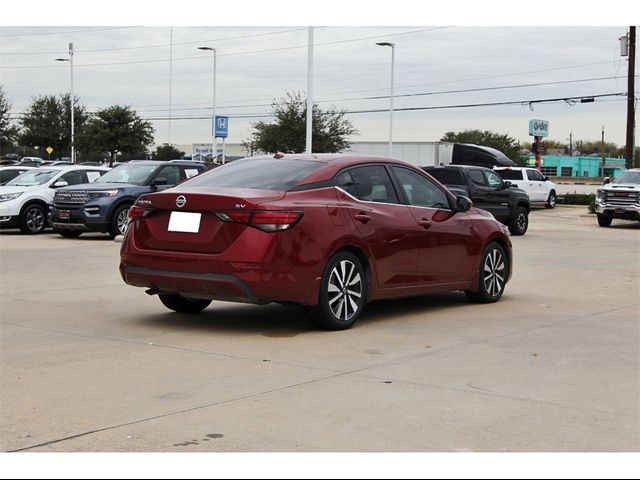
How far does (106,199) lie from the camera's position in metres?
20.1

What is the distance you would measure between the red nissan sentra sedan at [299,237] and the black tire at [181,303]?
0.04 feet

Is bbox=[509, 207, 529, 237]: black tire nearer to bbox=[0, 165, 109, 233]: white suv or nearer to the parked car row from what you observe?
the parked car row

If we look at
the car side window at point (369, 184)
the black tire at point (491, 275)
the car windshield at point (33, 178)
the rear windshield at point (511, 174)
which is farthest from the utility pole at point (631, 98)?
the car side window at point (369, 184)

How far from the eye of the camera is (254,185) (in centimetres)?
870

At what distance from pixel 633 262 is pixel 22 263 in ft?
33.3

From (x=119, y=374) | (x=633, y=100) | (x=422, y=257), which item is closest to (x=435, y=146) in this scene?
(x=633, y=100)

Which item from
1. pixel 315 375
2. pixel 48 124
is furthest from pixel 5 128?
pixel 315 375

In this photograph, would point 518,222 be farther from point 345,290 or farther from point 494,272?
point 345,290

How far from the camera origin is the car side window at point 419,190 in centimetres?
976

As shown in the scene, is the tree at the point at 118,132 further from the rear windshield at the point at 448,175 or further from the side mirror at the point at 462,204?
the side mirror at the point at 462,204

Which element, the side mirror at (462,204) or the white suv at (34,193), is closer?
the side mirror at (462,204)

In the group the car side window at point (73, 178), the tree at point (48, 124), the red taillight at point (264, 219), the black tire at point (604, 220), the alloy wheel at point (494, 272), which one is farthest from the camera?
the tree at point (48, 124)

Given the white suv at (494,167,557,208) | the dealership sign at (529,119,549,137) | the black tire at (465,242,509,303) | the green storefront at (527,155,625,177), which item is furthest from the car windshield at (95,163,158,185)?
the green storefront at (527,155,625,177)

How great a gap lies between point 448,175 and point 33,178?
1015 cm
